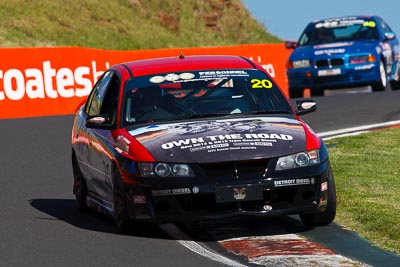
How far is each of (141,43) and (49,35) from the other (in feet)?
14.2

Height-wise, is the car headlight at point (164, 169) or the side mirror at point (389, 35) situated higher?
the car headlight at point (164, 169)

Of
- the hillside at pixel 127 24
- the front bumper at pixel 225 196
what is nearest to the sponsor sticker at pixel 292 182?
the front bumper at pixel 225 196

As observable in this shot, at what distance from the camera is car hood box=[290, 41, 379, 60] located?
2709 centimetres

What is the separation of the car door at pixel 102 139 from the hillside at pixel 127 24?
2648 cm

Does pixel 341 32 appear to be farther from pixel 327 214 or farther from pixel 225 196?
pixel 225 196

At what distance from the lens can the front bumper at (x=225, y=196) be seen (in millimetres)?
8938

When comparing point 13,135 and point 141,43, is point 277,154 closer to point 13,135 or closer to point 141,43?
point 13,135

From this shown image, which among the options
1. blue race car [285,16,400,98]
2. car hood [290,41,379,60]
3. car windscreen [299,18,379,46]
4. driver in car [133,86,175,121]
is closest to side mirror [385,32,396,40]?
blue race car [285,16,400,98]

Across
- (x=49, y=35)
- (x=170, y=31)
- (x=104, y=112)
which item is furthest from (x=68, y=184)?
(x=170, y=31)

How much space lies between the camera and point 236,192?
8930 mm

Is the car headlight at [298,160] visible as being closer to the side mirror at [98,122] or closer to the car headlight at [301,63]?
the side mirror at [98,122]

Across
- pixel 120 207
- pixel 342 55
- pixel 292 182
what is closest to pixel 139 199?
pixel 120 207

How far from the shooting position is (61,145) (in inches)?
712

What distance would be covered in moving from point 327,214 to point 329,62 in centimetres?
1796
